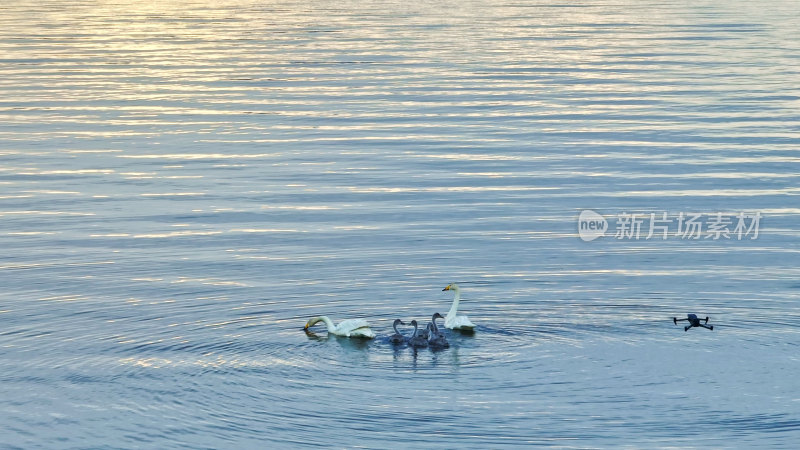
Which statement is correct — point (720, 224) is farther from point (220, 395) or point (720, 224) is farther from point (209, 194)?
point (220, 395)

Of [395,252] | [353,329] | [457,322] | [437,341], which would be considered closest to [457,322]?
[457,322]

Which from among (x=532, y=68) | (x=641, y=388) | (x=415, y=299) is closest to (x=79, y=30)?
(x=532, y=68)

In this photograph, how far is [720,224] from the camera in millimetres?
24547

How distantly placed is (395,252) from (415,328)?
512 cm

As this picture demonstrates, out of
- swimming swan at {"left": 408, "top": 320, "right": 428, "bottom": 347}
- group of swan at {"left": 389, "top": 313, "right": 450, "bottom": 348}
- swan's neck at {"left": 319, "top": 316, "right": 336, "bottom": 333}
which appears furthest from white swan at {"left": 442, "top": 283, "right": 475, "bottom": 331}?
swan's neck at {"left": 319, "top": 316, "right": 336, "bottom": 333}

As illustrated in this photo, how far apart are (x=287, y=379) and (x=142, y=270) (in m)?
6.45

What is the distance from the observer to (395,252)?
22.3 metres

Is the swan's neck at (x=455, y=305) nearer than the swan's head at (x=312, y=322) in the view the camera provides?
Yes

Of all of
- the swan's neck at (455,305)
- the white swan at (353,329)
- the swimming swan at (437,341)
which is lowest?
the swimming swan at (437,341)

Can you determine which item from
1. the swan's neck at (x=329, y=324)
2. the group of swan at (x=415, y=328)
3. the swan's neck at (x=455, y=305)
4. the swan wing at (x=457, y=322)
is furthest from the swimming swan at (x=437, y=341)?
the swan's neck at (x=329, y=324)
